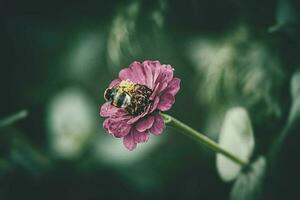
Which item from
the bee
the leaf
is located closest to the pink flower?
the bee

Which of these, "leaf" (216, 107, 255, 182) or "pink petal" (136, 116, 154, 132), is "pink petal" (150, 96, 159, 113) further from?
"leaf" (216, 107, 255, 182)

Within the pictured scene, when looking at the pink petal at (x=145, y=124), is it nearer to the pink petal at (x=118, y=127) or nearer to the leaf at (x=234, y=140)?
the pink petal at (x=118, y=127)

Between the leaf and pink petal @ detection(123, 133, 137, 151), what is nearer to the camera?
pink petal @ detection(123, 133, 137, 151)

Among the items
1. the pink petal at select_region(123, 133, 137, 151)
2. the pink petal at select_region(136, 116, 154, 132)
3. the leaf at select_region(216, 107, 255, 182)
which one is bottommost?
the leaf at select_region(216, 107, 255, 182)

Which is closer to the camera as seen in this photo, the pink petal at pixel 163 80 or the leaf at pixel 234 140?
the pink petal at pixel 163 80

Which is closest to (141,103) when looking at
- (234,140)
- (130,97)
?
(130,97)

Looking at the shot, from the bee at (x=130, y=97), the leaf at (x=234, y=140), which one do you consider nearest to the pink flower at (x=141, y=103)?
the bee at (x=130, y=97)

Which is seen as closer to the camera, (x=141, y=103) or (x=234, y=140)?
(x=141, y=103)

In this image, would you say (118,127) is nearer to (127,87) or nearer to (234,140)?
(127,87)
